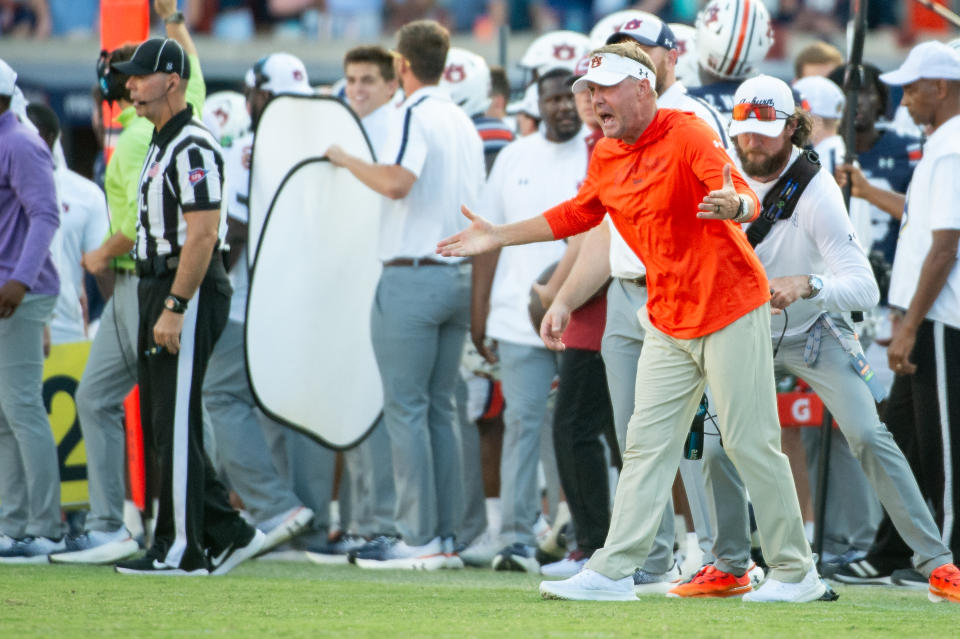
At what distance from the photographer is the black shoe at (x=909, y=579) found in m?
6.72

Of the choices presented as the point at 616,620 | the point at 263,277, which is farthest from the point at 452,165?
the point at 616,620

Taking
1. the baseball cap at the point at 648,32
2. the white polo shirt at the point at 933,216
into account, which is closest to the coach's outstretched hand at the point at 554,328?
the baseball cap at the point at 648,32

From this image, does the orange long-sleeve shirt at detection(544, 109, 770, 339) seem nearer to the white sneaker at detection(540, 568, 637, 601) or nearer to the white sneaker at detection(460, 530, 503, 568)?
the white sneaker at detection(540, 568, 637, 601)

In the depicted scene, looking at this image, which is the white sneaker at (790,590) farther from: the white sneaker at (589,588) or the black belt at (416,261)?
the black belt at (416,261)

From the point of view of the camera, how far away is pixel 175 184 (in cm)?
664

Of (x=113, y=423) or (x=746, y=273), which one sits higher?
(x=746, y=273)

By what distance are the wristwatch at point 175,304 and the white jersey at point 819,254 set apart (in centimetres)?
229

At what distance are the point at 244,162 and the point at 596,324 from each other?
2501 millimetres

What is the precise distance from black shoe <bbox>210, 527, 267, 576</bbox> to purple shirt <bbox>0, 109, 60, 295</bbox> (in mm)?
1543

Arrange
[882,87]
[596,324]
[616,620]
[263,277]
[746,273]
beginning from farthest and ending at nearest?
1. [882,87]
2. [263,277]
3. [596,324]
4. [746,273]
5. [616,620]

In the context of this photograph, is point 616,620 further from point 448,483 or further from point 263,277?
point 263,277

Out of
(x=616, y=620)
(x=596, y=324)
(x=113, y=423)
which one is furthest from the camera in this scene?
(x=113, y=423)

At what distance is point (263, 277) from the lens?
7.93 m

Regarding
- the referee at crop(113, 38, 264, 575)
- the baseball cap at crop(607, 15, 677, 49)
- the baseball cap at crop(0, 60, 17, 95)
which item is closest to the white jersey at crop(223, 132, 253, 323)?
the baseball cap at crop(0, 60, 17, 95)
